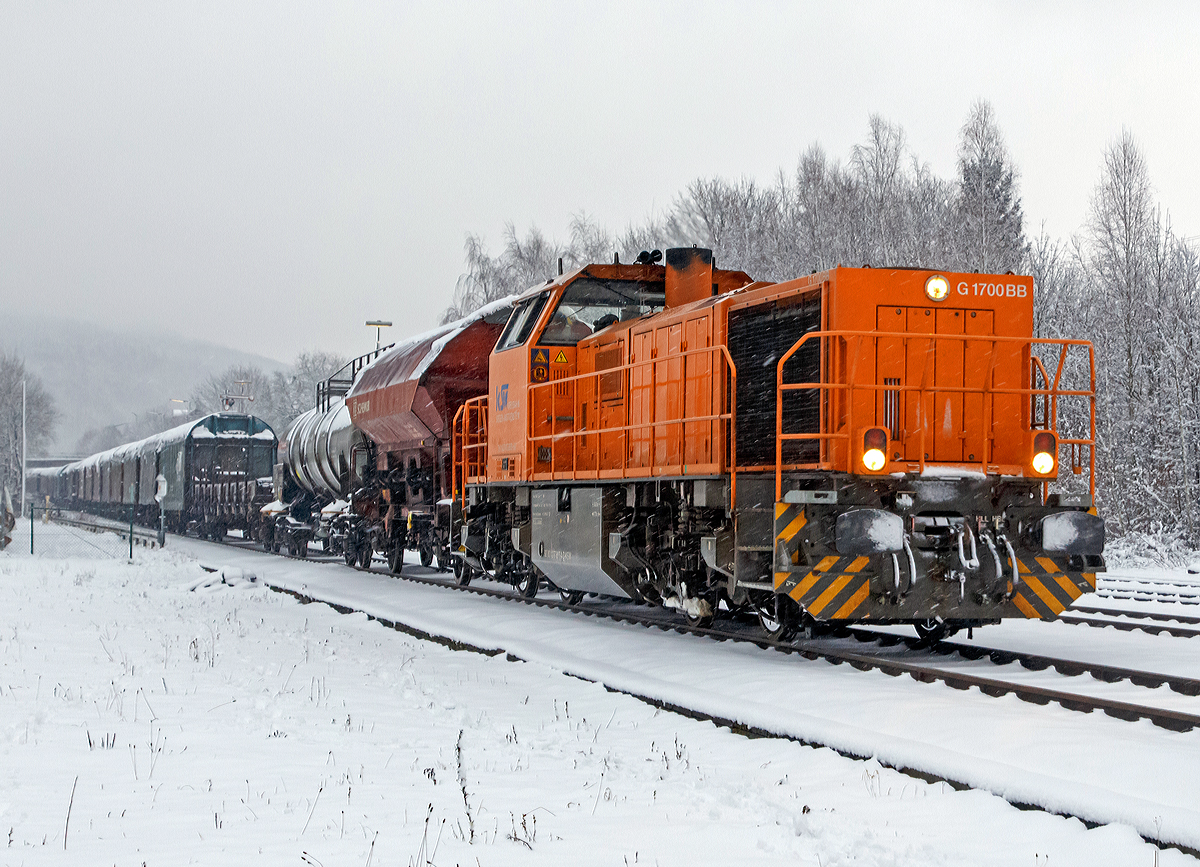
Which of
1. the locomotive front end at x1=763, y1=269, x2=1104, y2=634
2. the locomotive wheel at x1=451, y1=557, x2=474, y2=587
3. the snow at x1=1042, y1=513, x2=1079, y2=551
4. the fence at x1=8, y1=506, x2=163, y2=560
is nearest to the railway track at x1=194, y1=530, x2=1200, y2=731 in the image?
the locomotive front end at x1=763, y1=269, x2=1104, y2=634

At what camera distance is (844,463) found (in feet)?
28.1

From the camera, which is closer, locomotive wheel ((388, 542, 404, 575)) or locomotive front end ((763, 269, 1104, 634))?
locomotive front end ((763, 269, 1104, 634))

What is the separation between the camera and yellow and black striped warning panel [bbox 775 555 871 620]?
8188 mm

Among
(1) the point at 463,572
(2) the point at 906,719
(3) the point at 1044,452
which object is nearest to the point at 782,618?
(3) the point at 1044,452

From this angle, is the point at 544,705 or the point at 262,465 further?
the point at 262,465

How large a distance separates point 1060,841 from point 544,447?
8.25 metres

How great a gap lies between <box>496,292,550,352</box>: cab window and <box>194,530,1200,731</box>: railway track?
10.8 ft

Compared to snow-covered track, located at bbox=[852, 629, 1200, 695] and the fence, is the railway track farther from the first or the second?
the fence

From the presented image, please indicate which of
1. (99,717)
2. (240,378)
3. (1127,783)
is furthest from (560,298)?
(240,378)

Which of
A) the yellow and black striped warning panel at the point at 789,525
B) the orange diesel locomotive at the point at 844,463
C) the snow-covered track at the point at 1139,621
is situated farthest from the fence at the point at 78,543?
the snow-covered track at the point at 1139,621

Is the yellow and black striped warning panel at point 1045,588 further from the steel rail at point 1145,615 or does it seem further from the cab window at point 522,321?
the cab window at point 522,321

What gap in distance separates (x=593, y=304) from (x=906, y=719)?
683 centimetres

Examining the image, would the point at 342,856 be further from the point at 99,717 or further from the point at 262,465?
the point at 262,465

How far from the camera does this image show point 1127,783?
17.3 feet
